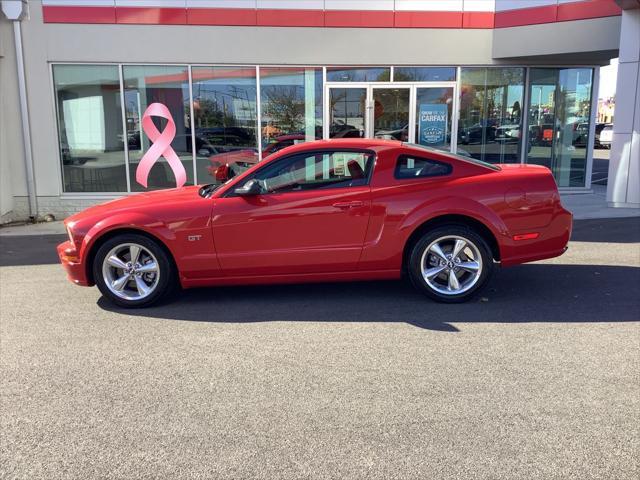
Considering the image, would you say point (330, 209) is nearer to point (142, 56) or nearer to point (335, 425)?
point (335, 425)

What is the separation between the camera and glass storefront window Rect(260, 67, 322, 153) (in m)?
11.7

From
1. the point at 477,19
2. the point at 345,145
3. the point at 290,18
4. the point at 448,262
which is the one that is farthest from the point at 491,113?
the point at 448,262

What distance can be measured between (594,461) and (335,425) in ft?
4.48

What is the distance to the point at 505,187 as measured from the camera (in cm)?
545

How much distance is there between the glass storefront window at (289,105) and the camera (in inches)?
462

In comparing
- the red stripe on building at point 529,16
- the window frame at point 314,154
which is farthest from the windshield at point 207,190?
the red stripe on building at point 529,16

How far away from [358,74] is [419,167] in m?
6.79

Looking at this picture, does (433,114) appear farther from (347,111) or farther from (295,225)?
(295,225)

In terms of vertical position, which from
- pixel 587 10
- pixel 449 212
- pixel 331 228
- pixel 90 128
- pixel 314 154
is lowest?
pixel 331 228

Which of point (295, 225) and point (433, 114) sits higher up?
point (433, 114)

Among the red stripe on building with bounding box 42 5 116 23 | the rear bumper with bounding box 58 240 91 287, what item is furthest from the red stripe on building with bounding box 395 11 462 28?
the rear bumper with bounding box 58 240 91 287

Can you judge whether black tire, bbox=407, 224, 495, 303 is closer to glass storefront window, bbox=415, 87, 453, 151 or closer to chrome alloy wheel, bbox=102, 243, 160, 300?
chrome alloy wheel, bbox=102, 243, 160, 300

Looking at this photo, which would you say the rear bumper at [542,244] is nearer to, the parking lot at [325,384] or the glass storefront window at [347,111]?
the parking lot at [325,384]

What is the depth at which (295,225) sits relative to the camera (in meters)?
5.34
